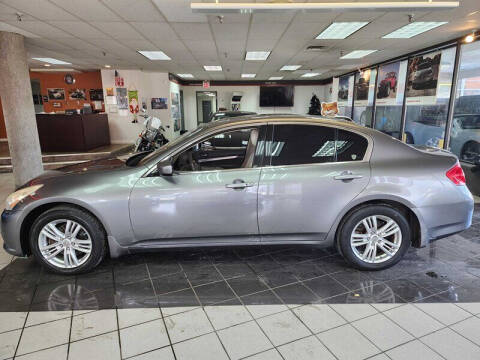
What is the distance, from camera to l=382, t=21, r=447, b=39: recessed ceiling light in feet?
17.3

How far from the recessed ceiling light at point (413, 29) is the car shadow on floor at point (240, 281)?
4.01 metres

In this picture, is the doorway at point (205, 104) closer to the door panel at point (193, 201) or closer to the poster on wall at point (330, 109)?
the poster on wall at point (330, 109)

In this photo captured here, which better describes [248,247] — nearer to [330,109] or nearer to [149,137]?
[149,137]

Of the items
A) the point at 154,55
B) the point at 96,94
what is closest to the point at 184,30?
the point at 154,55

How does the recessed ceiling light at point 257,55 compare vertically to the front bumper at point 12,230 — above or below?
above

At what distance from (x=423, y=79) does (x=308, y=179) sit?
6803mm

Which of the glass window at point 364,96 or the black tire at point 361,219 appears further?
the glass window at point 364,96

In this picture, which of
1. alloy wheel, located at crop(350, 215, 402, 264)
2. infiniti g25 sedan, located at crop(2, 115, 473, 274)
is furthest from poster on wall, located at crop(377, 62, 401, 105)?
alloy wheel, located at crop(350, 215, 402, 264)

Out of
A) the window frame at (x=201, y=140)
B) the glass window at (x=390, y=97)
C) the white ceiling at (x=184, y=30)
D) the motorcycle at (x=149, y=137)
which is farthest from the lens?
the glass window at (x=390, y=97)

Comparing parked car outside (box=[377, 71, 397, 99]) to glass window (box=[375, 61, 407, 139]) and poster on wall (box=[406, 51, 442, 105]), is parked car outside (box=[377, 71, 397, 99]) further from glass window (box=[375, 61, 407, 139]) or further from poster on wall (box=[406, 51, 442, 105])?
poster on wall (box=[406, 51, 442, 105])

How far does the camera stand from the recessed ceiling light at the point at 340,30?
5.22 metres

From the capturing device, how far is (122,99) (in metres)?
11.6

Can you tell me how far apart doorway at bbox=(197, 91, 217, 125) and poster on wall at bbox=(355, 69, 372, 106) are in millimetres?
8162

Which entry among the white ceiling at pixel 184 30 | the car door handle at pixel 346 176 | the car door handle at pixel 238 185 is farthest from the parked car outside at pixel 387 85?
the car door handle at pixel 238 185
